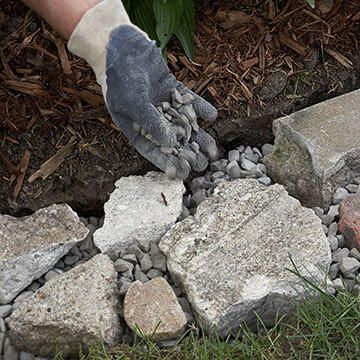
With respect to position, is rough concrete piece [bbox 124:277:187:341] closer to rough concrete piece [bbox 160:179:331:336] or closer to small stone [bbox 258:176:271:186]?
rough concrete piece [bbox 160:179:331:336]

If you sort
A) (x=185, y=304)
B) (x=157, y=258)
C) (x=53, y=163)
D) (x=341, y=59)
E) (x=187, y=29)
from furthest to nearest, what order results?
(x=341, y=59) → (x=187, y=29) → (x=53, y=163) → (x=157, y=258) → (x=185, y=304)

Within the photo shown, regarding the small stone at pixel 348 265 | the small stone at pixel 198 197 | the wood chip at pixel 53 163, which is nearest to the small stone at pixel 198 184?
the small stone at pixel 198 197

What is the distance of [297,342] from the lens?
187cm

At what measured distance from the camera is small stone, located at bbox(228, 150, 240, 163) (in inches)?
93.4

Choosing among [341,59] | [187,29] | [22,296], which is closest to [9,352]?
[22,296]

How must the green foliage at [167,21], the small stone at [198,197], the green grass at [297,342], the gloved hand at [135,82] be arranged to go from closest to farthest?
the green grass at [297,342] < the gloved hand at [135,82] < the small stone at [198,197] < the green foliage at [167,21]

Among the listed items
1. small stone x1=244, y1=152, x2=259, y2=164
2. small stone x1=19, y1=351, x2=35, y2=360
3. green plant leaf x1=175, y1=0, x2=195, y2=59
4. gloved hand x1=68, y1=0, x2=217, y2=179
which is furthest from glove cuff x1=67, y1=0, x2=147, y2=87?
small stone x1=19, y1=351, x2=35, y2=360

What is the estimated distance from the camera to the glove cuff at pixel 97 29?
1.90 m

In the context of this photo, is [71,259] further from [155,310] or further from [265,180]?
[265,180]

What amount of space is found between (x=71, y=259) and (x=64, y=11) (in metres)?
0.62

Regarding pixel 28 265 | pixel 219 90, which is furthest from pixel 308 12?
pixel 28 265

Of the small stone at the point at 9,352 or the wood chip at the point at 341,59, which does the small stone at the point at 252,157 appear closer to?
the wood chip at the point at 341,59

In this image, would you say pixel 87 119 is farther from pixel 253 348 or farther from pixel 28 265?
pixel 253 348

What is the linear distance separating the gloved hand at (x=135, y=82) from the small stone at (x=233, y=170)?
16cm
